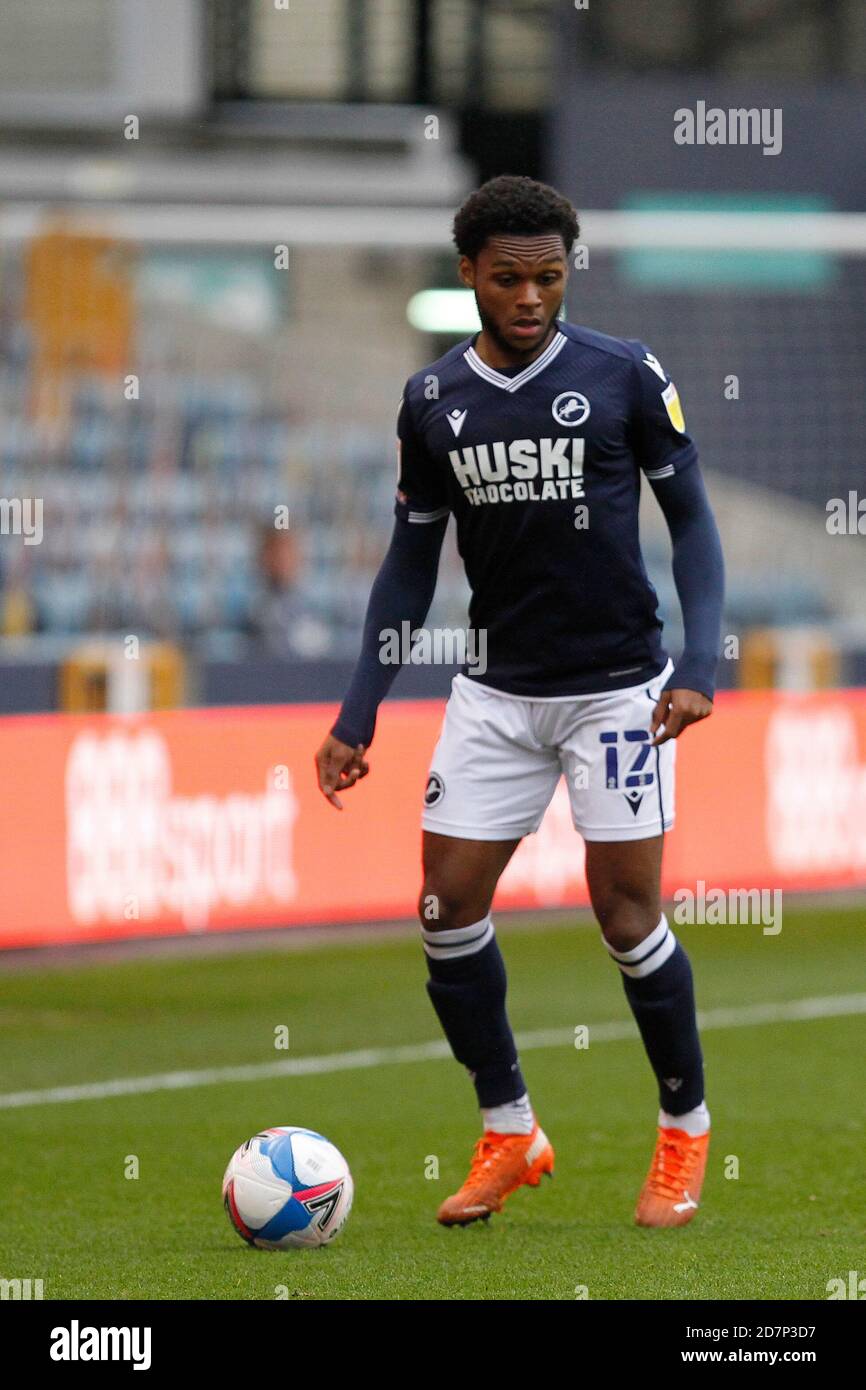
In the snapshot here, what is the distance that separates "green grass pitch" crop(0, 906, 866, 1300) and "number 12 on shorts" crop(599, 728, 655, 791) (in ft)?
3.27

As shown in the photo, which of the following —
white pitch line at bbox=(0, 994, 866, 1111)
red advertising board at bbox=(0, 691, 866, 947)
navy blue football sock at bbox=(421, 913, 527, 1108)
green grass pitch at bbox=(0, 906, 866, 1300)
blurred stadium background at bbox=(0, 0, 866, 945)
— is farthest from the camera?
blurred stadium background at bbox=(0, 0, 866, 945)

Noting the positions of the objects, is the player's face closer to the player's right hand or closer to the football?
the player's right hand

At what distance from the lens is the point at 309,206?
68.7 ft

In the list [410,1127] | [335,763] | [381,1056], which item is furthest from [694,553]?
[381,1056]

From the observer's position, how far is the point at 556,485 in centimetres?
511

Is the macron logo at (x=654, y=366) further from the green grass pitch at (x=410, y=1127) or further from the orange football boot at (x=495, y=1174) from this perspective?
the green grass pitch at (x=410, y=1127)

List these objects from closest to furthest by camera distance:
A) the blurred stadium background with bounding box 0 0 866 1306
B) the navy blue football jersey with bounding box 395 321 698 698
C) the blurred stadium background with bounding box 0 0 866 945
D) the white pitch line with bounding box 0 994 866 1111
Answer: the navy blue football jersey with bounding box 395 321 698 698 → the blurred stadium background with bounding box 0 0 866 1306 → the white pitch line with bounding box 0 994 866 1111 → the blurred stadium background with bounding box 0 0 866 945

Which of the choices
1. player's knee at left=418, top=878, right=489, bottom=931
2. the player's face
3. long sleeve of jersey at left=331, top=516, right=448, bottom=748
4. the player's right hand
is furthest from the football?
the player's face

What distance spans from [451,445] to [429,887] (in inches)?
38.8

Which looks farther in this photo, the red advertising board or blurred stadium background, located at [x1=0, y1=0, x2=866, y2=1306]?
the red advertising board

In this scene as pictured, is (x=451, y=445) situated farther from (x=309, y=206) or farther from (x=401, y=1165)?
(x=309, y=206)

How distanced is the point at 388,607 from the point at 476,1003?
3.04 feet
